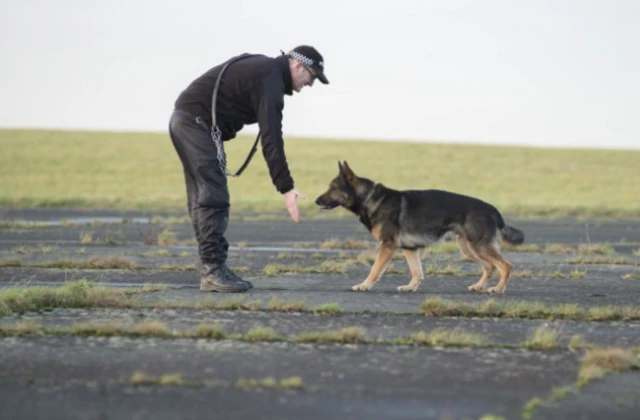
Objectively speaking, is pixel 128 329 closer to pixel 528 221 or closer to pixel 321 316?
pixel 321 316

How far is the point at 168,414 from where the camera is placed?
173 inches

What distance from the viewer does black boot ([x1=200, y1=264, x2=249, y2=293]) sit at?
9039 millimetres

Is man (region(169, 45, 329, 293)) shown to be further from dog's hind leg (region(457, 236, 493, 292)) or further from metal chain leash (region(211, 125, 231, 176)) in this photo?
dog's hind leg (region(457, 236, 493, 292))

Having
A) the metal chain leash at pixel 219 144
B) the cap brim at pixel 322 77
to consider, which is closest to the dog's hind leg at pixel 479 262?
the cap brim at pixel 322 77

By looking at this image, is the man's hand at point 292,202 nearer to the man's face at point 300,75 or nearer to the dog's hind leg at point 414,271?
the man's face at point 300,75

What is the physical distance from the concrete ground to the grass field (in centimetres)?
2325

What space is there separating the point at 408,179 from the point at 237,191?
898cm

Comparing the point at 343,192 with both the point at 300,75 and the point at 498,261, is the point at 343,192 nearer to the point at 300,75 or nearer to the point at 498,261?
the point at 498,261

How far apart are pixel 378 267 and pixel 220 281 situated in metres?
1.69

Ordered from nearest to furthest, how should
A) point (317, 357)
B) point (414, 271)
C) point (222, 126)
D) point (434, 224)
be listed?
point (317, 357), point (222, 126), point (414, 271), point (434, 224)

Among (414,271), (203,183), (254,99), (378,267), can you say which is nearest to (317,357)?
(203,183)

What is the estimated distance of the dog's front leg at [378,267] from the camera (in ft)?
32.0

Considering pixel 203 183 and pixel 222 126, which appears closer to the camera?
pixel 203 183

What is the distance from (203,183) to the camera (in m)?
9.08
